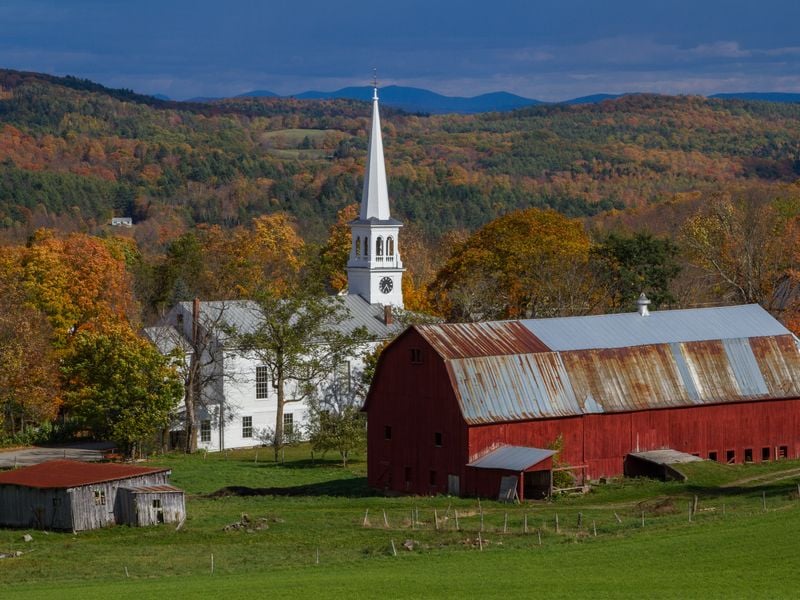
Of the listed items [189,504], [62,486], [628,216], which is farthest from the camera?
[628,216]

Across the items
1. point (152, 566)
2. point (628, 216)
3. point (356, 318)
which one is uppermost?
point (628, 216)

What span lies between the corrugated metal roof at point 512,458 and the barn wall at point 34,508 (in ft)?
46.9

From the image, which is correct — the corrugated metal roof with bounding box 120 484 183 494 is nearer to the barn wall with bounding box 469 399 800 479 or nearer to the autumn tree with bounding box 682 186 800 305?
the barn wall with bounding box 469 399 800 479

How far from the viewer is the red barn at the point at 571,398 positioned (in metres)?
55.6

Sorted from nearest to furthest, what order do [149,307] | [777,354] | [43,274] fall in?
[777,354]
[43,274]
[149,307]

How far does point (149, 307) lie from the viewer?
102m

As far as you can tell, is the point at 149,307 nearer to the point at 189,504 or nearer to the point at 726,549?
the point at 189,504

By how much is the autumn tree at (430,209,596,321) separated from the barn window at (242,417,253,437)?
526 inches

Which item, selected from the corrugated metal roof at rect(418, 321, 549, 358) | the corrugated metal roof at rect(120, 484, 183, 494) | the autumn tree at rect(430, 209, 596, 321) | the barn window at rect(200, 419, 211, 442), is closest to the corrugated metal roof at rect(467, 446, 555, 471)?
the corrugated metal roof at rect(418, 321, 549, 358)

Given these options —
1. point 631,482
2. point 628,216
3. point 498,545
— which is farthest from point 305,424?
point 628,216

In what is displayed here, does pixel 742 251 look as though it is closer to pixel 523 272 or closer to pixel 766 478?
pixel 523 272

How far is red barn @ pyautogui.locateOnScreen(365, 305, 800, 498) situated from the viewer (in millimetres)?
55594

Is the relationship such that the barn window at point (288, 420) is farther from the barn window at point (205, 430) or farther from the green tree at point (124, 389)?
the green tree at point (124, 389)

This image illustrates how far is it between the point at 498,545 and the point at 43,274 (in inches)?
1907
